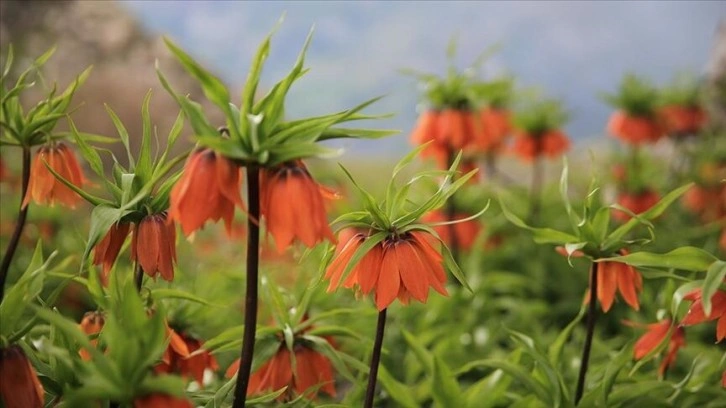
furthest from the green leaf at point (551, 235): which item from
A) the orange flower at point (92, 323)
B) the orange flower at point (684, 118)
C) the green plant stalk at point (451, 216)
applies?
the orange flower at point (684, 118)

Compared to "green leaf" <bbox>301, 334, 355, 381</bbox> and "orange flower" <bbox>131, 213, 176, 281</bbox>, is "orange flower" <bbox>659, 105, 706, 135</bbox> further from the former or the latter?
"orange flower" <bbox>131, 213, 176, 281</bbox>

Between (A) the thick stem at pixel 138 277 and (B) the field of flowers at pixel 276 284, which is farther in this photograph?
(A) the thick stem at pixel 138 277

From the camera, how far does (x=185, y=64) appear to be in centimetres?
87

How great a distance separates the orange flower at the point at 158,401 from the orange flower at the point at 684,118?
3590 millimetres

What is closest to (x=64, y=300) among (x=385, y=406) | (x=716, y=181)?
(x=385, y=406)

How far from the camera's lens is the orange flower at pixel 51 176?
128cm

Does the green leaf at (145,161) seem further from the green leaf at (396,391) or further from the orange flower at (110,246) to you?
the green leaf at (396,391)

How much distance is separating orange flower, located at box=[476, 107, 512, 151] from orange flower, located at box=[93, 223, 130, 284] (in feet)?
5.34

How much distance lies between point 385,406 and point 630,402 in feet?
2.50

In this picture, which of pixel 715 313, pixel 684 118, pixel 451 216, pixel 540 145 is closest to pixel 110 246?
pixel 715 313

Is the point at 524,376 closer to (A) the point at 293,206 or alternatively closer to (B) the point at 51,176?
(A) the point at 293,206

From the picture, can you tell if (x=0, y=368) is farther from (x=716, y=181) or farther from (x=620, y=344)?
(x=716, y=181)

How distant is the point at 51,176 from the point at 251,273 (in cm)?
49

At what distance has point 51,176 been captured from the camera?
129 centimetres
